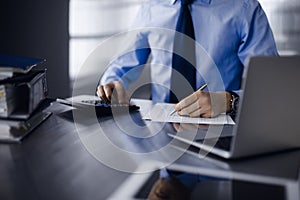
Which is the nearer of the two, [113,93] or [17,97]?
[17,97]

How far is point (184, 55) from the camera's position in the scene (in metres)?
1.64

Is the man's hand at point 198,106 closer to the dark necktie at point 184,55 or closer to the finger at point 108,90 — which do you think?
the finger at point 108,90

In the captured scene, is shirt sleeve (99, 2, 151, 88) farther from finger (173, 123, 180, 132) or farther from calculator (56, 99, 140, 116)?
finger (173, 123, 180, 132)

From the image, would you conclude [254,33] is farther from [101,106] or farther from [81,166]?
[81,166]

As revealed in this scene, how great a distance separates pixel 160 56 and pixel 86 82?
116 centimetres

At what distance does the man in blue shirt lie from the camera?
1.47 m

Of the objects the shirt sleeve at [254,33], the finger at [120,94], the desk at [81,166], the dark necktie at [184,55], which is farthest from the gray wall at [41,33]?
the desk at [81,166]

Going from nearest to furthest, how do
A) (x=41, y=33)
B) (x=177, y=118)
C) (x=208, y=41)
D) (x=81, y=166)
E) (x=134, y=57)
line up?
(x=81, y=166)
(x=177, y=118)
(x=208, y=41)
(x=134, y=57)
(x=41, y=33)

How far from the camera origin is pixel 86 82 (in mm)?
2740

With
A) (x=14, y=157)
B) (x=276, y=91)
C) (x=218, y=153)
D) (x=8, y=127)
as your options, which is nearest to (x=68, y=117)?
(x=8, y=127)

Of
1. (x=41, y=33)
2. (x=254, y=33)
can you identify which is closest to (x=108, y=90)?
(x=254, y=33)

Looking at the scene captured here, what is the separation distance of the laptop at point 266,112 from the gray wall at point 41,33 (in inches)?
79.4

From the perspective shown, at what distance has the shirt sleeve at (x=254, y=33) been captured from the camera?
1446 mm

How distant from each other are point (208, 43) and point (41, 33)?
1459 millimetres
